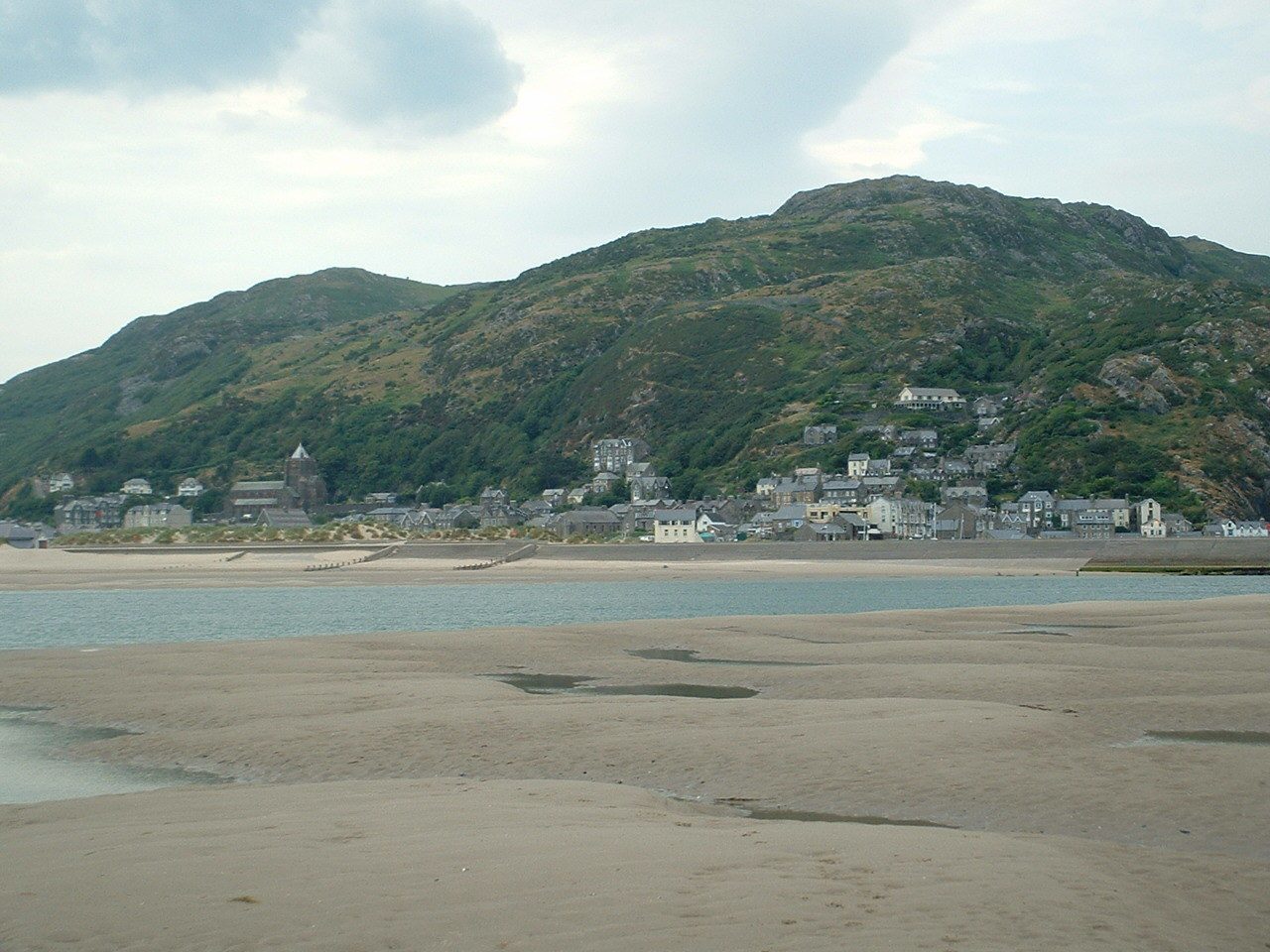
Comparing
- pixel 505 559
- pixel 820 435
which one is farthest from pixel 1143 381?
pixel 505 559

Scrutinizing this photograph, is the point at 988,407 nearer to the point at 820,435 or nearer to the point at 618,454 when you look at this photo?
the point at 820,435

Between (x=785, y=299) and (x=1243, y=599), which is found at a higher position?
(x=785, y=299)

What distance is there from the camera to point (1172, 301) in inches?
5266

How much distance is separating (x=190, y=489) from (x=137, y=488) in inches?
402

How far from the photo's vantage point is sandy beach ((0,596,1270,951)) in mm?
7285

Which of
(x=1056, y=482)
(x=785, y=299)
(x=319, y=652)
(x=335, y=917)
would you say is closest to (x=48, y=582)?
(x=319, y=652)

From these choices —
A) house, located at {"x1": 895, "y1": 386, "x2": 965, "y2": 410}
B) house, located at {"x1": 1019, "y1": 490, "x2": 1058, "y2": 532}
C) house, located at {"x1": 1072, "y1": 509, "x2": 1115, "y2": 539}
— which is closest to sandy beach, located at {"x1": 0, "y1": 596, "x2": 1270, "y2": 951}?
house, located at {"x1": 1072, "y1": 509, "x2": 1115, "y2": 539}

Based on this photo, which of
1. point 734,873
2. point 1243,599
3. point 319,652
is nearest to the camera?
point 734,873

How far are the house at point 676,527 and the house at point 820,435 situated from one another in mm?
26961

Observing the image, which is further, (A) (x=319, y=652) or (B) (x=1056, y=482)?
(B) (x=1056, y=482)

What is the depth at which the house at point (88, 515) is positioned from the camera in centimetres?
15262

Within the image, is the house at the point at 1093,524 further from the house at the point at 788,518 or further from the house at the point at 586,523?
the house at the point at 586,523

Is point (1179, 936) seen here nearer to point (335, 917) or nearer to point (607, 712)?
point (335, 917)

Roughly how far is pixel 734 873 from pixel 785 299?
174 m
